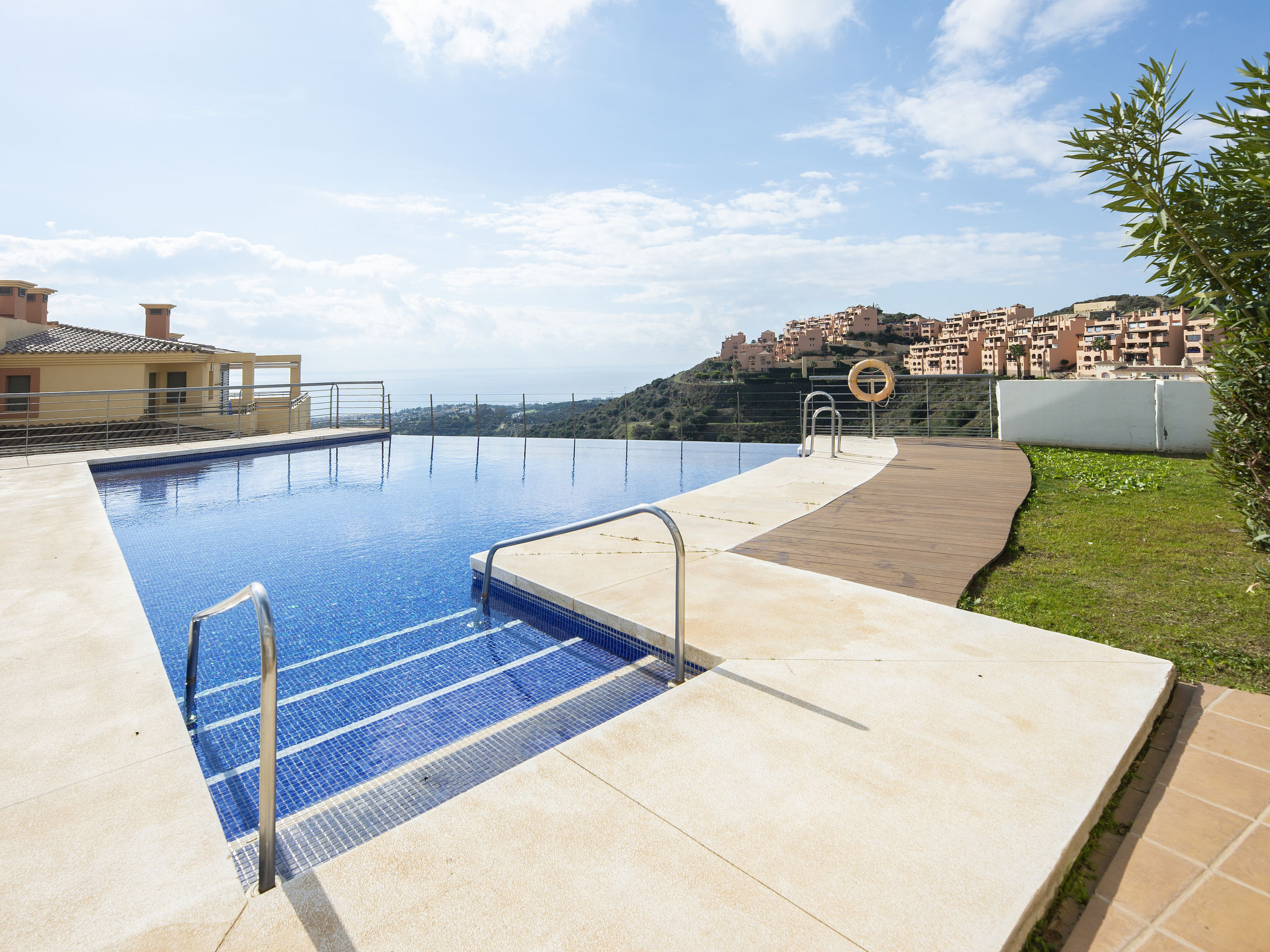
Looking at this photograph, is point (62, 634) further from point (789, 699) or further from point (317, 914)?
point (789, 699)

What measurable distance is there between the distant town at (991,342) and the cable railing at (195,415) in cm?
4025

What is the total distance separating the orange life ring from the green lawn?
13.9 feet

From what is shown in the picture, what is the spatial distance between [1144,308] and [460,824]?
94199mm

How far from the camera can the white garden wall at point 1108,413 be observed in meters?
8.98

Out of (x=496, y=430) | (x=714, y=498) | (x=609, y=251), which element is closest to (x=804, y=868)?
(x=714, y=498)

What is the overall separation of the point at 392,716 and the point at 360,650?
852 millimetres

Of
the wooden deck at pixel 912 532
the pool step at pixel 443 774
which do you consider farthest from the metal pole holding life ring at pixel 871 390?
the pool step at pixel 443 774

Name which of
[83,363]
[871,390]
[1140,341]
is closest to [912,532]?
[871,390]

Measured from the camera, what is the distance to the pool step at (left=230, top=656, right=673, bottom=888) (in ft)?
6.04

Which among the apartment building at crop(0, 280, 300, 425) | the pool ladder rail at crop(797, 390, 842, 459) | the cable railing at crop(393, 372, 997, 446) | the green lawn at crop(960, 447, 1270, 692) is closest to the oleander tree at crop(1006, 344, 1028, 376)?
the cable railing at crop(393, 372, 997, 446)

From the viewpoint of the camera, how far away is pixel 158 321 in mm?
22438

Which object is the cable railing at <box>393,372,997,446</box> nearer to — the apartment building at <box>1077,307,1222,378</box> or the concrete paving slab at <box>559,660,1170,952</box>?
the concrete paving slab at <box>559,660,1170,952</box>

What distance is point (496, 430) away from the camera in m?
15.4

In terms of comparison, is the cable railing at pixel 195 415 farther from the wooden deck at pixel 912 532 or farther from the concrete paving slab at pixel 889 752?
the concrete paving slab at pixel 889 752
